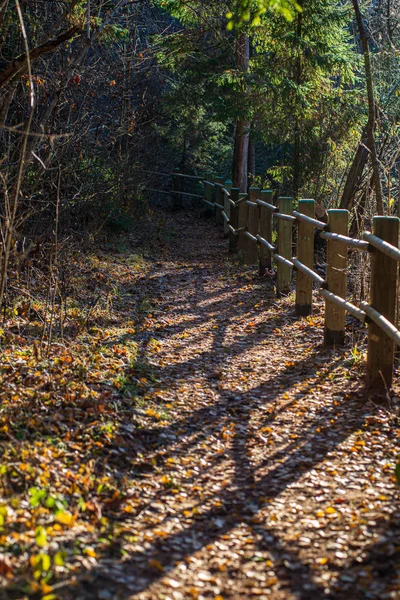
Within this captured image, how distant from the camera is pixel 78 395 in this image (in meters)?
5.09

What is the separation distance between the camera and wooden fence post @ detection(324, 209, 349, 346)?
6.81 m

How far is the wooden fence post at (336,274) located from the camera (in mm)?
6809

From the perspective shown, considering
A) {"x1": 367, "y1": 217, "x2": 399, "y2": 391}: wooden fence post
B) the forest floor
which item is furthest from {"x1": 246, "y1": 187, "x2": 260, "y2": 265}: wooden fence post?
{"x1": 367, "y1": 217, "x2": 399, "y2": 391}: wooden fence post

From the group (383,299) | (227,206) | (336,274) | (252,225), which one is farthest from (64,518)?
(227,206)

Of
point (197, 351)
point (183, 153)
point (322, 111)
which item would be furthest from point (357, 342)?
point (183, 153)

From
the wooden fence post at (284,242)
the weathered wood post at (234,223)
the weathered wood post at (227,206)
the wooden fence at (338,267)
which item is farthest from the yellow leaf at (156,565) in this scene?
the weathered wood post at (227,206)

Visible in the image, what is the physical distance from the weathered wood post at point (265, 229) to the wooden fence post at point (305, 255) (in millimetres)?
2199

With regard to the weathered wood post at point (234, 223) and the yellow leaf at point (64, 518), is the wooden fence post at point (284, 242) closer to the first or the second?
the weathered wood post at point (234, 223)

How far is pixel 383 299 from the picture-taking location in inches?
209

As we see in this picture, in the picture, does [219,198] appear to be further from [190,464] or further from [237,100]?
[190,464]

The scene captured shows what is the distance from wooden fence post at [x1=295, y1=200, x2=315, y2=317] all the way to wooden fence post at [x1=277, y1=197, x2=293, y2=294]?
83cm

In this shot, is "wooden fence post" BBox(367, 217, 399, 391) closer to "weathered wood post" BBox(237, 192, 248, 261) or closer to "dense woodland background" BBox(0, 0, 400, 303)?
"dense woodland background" BBox(0, 0, 400, 303)

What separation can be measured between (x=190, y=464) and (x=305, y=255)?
13.8ft

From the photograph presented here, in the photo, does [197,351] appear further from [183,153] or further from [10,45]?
[183,153]
